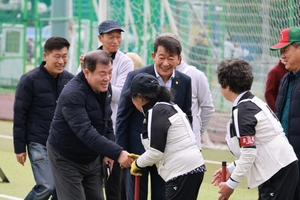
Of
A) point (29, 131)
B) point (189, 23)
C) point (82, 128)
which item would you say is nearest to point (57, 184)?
point (82, 128)

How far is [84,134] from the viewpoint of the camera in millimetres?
6020

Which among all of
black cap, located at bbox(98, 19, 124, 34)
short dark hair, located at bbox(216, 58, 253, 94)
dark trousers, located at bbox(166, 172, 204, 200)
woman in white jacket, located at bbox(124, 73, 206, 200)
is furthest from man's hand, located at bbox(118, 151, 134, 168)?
black cap, located at bbox(98, 19, 124, 34)

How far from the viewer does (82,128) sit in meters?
6.03

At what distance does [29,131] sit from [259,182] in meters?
2.88

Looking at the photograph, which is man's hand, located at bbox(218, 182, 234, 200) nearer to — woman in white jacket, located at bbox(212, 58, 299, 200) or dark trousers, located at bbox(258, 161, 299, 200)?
woman in white jacket, located at bbox(212, 58, 299, 200)

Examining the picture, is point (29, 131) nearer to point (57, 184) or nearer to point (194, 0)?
point (57, 184)

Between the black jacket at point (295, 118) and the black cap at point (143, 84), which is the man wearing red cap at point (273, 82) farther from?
the black cap at point (143, 84)

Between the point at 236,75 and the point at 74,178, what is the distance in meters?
1.76

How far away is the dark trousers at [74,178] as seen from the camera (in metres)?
6.37

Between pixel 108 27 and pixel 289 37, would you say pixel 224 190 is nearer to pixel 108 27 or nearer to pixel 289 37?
pixel 289 37

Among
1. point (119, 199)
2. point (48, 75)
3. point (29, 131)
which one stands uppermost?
point (48, 75)

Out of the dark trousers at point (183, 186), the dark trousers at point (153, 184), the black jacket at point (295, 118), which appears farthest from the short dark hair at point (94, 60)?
the black jacket at point (295, 118)

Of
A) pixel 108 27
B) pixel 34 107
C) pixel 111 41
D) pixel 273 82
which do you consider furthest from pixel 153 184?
pixel 273 82

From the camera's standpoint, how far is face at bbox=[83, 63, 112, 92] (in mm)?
6141
